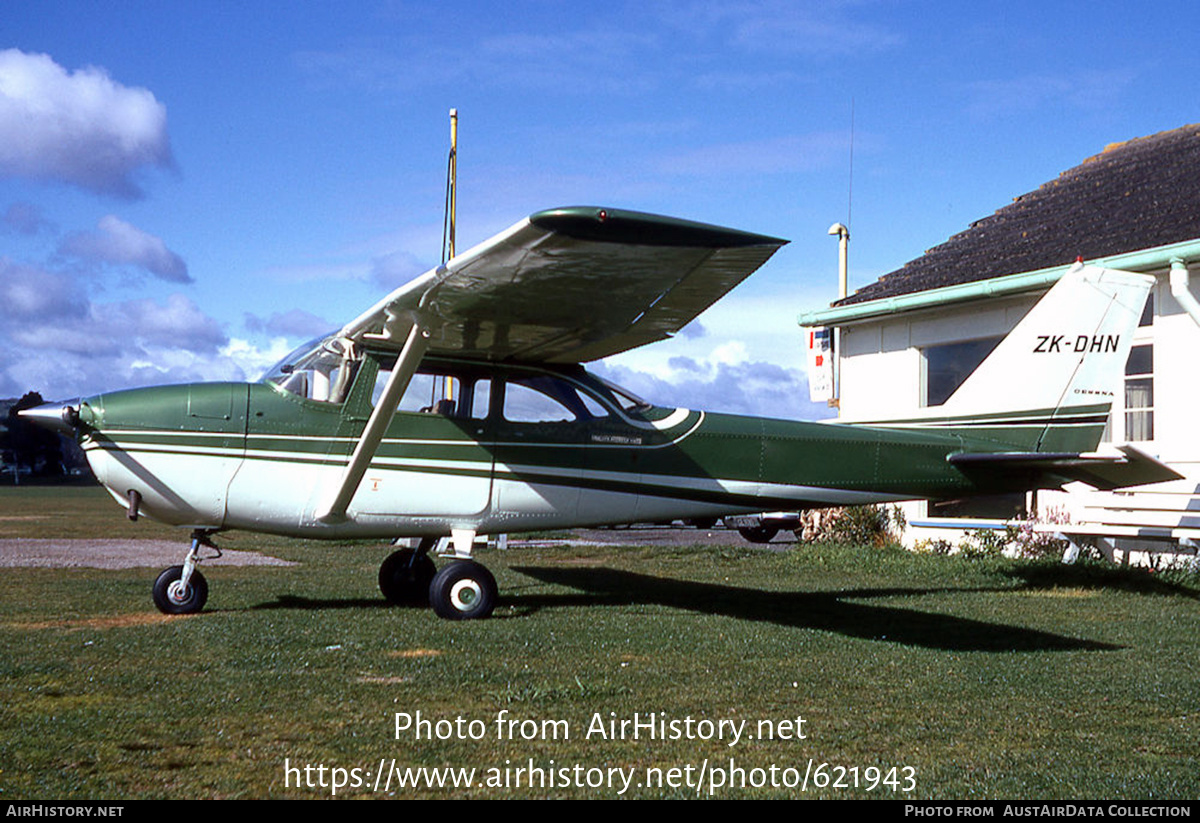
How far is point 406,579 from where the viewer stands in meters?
9.33

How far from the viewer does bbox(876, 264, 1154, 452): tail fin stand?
31.7 feet

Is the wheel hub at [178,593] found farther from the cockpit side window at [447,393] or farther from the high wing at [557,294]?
the cockpit side window at [447,393]

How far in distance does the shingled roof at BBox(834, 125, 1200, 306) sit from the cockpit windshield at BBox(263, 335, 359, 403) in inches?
345

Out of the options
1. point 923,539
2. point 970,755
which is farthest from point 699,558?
point 970,755

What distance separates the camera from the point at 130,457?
766cm

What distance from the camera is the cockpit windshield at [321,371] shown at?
323 inches

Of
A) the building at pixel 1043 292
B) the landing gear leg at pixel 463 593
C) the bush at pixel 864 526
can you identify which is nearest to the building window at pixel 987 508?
the building at pixel 1043 292

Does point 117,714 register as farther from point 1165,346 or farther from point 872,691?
point 1165,346

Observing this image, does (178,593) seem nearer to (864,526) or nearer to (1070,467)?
(1070,467)

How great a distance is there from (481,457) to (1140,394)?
8044 millimetres

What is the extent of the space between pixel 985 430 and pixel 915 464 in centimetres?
97

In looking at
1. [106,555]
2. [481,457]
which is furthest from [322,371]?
[106,555]

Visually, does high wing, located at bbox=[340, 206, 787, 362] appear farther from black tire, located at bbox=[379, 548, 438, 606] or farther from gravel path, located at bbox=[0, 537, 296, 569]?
gravel path, located at bbox=[0, 537, 296, 569]

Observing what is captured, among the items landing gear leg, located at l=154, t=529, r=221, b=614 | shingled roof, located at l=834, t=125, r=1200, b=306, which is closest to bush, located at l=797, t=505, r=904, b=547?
shingled roof, located at l=834, t=125, r=1200, b=306
